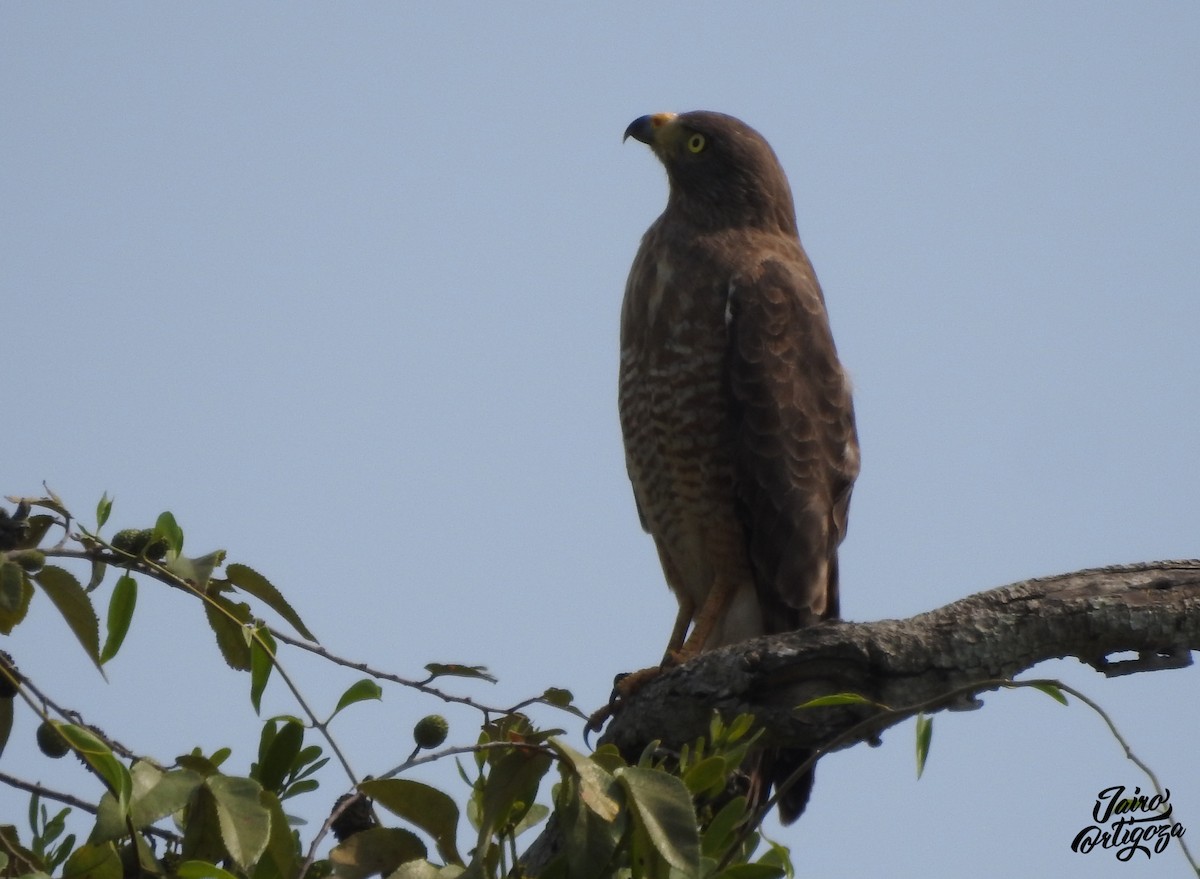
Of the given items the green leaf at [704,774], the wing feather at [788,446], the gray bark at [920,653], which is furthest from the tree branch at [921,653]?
the wing feather at [788,446]

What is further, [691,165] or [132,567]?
[691,165]

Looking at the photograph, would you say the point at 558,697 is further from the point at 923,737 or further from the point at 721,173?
the point at 721,173

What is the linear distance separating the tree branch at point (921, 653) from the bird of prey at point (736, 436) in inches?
52.9

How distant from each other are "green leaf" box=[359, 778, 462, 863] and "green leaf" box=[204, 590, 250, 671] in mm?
309

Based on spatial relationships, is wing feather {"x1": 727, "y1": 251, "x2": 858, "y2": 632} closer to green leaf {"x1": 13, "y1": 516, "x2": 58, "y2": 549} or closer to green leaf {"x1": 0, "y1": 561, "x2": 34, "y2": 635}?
green leaf {"x1": 13, "y1": 516, "x2": 58, "y2": 549}

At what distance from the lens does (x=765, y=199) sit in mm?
5750

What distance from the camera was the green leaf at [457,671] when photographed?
2.62 metres

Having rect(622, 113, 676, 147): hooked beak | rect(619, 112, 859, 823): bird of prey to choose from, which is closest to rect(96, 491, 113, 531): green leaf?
rect(619, 112, 859, 823): bird of prey

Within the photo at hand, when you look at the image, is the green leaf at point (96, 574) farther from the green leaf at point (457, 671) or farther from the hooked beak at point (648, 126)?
the hooked beak at point (648, 126)

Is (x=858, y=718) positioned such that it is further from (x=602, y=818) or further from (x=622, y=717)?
(x=602, y=818)

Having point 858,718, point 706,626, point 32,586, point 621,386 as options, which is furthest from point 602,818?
point 621,386

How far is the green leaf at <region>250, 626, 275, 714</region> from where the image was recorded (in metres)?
2.39

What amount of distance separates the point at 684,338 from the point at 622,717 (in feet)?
6.12

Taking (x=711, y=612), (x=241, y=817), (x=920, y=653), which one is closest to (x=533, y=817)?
(x=241, y=817)
